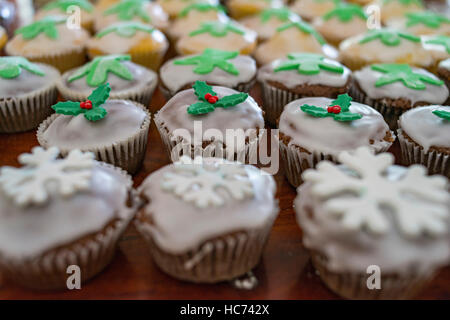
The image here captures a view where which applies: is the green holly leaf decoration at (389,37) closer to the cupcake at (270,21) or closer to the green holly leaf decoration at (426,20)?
the green holly leaf decoration at (426,20)

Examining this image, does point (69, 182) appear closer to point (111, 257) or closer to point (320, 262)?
point (111, 257)

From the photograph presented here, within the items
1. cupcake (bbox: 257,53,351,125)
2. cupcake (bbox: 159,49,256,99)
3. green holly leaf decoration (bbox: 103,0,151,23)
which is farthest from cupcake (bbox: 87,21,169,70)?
cupcake (bbox: 257,53,351,125)

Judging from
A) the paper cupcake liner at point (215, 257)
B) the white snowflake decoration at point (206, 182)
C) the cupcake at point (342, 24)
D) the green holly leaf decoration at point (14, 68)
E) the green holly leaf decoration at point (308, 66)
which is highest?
the green holly leaf decoration at point (14, 68)

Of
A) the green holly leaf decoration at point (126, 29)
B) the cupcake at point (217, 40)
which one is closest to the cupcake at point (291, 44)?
the cupcake at point (217, 40)

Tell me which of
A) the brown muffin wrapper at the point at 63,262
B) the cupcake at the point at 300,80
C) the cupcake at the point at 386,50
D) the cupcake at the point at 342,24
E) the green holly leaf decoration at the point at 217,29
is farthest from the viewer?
the cupcake at the point at 342,24

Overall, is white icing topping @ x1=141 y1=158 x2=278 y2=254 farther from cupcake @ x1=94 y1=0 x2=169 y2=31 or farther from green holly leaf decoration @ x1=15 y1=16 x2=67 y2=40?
cupcake @ x1=94 y1=0 x2=169 y2=31

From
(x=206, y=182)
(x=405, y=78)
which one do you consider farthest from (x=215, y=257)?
(x=405, y=78)
